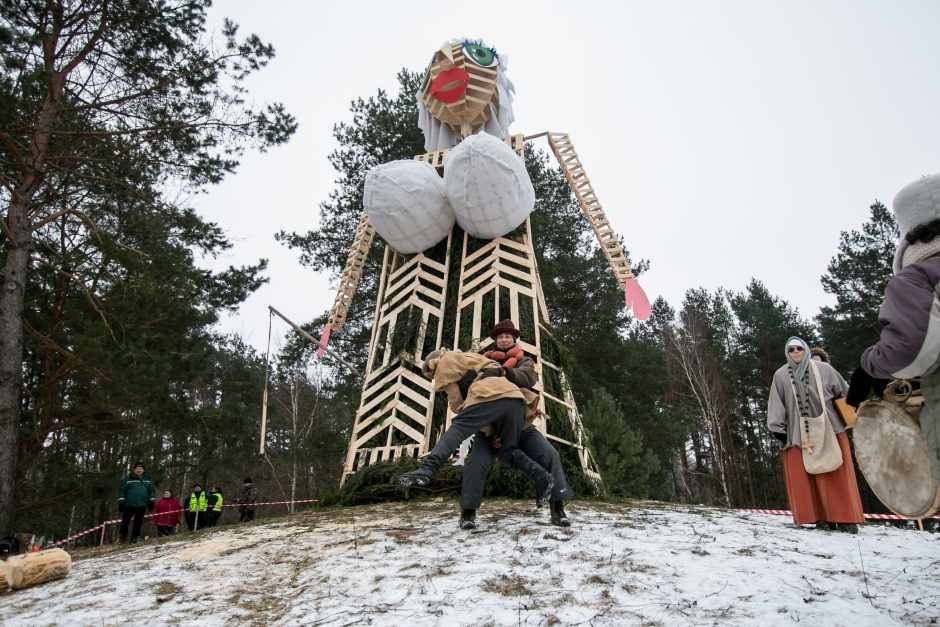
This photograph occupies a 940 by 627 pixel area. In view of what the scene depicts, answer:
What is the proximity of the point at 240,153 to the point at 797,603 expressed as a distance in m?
8.59

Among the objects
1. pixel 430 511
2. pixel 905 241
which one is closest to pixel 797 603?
pixel 905 241

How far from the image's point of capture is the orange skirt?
441 cm

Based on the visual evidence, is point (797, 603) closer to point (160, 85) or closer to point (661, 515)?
point (661, 515)

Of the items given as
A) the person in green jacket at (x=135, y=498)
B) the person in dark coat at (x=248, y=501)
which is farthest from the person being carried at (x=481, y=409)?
the person in dark coat at (x=248, y=501)

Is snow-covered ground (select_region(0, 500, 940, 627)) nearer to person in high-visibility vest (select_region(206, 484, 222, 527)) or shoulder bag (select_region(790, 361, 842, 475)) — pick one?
shoulder bag (select_region(790, 361, 842, 475))

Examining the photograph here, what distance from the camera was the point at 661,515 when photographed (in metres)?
4.81

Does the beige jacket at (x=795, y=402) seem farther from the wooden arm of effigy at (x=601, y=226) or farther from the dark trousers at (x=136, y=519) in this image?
the dark trousers at (x=136, y=519)

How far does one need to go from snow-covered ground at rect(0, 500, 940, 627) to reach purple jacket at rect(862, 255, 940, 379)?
3.32ft

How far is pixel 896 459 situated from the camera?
7.84ft

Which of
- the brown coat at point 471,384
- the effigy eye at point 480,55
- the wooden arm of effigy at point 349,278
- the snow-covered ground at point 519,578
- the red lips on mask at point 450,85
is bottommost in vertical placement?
the snow-covered ground at point 519,578

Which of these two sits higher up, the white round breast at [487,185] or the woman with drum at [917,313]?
the white round breast at [487,185]

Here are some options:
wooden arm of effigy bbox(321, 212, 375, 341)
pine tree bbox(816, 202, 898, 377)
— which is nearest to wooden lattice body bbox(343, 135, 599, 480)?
wooden arm of effigy bbox(321, 212, 375, 341)

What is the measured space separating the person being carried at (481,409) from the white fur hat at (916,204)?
2449 mm

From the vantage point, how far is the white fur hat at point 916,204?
2268mm
